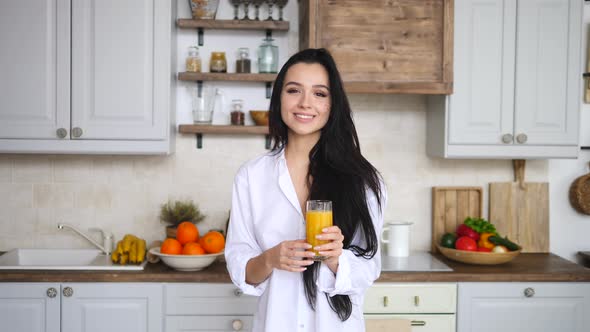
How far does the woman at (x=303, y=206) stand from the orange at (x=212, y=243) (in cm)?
101

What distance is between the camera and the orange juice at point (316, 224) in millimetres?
1537

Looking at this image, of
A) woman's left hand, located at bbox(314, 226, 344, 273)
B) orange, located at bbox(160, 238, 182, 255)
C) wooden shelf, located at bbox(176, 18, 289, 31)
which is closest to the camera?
woman's left hand, located at bbox(314, 226, 344, 273)

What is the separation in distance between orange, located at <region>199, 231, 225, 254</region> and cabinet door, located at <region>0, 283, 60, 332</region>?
2.25 feet

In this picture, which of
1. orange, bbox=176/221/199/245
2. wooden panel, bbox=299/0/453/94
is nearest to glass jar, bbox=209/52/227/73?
wooden panel, bbox=299/0/453/94

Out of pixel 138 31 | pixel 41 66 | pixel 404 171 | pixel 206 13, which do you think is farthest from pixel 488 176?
pixel 41 66

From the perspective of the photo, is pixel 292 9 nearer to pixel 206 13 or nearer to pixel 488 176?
pixel 206 13

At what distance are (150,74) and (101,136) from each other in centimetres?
38

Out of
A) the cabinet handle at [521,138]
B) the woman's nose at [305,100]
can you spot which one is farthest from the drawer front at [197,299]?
the cabinet handle at [521,138]

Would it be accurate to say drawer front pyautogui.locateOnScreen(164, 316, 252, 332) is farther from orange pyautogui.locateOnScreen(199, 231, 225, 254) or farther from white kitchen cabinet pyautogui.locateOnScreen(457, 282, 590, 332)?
white kitchen cabinet pyautogui.locateOnScreen(457, 282, 590, 332)

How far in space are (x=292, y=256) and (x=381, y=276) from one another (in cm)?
128

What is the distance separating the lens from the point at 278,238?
5.72 feet

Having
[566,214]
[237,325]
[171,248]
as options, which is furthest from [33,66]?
[566,214]

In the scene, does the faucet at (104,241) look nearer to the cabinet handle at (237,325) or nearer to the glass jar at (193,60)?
the cabinet handle at (237,325)

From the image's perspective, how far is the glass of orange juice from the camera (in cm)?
154
